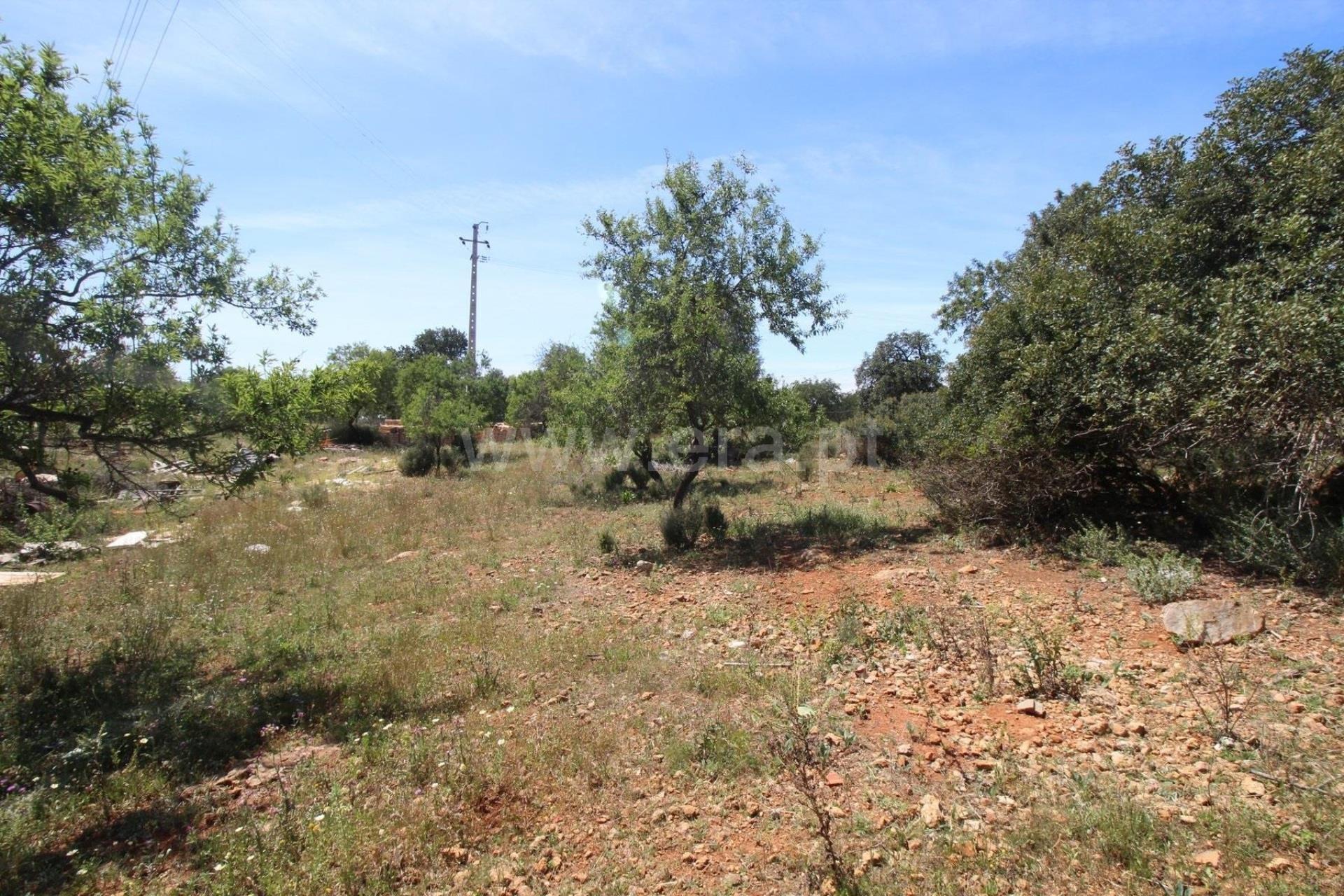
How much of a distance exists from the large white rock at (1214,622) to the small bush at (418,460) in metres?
19.6

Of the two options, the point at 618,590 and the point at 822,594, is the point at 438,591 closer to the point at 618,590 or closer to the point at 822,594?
the point at 618,590

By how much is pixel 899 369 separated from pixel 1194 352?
2779 cm

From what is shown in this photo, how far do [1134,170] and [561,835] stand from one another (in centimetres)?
1043

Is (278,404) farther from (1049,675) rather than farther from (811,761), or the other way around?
(1049,675)

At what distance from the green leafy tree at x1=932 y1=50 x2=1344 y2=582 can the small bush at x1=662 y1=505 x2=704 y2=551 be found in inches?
155

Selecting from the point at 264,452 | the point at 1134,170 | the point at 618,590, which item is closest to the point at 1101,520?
the point at 1134,170

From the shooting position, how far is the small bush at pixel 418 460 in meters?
20.5

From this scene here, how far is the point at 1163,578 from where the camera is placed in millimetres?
5902

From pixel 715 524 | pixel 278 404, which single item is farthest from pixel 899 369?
pixel 278 404

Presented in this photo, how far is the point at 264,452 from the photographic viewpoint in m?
5.66

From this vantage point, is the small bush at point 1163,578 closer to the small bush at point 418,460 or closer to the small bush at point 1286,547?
the small bush at point 1286,547

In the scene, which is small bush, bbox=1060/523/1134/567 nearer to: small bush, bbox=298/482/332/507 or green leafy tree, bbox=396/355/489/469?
small bush, bbox=298/482/332/507

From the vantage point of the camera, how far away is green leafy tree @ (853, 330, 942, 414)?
3238 cm

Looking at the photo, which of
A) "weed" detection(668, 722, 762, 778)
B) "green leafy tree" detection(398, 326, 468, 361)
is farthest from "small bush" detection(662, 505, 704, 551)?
"green leafy tree" detection(398, 326, 468, 361)
